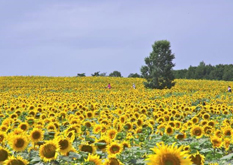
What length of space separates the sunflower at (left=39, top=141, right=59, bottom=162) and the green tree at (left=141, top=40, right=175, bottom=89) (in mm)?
41730

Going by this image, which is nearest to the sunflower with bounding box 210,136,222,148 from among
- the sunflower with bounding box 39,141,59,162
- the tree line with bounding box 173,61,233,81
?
the sunflower with bounding box 39,141,59,162

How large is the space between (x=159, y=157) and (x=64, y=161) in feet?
5.91

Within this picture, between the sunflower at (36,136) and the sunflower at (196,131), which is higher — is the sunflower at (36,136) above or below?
above

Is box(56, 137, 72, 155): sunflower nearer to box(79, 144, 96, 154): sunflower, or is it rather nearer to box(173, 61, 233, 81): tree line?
box(79, 144, 96, 154): sunflower

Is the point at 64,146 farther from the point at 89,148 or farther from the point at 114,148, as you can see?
the point at 114,148

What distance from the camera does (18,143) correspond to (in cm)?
457

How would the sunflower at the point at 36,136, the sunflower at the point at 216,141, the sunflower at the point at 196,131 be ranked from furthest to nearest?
1. the sunflower at the point at 196,131
2. the sunflower at the point at 216,141
3. the sunflower at the point at 36,136

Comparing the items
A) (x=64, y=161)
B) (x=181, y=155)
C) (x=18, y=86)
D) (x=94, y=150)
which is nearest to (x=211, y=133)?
(x=94, y=150)

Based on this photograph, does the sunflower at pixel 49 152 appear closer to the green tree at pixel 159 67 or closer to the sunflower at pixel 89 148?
the sunflower at pixel 89 148

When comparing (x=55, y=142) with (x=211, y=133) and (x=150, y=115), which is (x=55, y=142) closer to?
(x=211, y=133)

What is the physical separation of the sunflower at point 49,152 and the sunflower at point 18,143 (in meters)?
0.78

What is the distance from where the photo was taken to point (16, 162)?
11.9 ft

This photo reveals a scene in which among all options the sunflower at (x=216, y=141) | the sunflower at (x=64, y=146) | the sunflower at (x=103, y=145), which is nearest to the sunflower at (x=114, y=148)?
the sunflower at (x=103, y=145)

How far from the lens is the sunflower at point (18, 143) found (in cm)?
454
